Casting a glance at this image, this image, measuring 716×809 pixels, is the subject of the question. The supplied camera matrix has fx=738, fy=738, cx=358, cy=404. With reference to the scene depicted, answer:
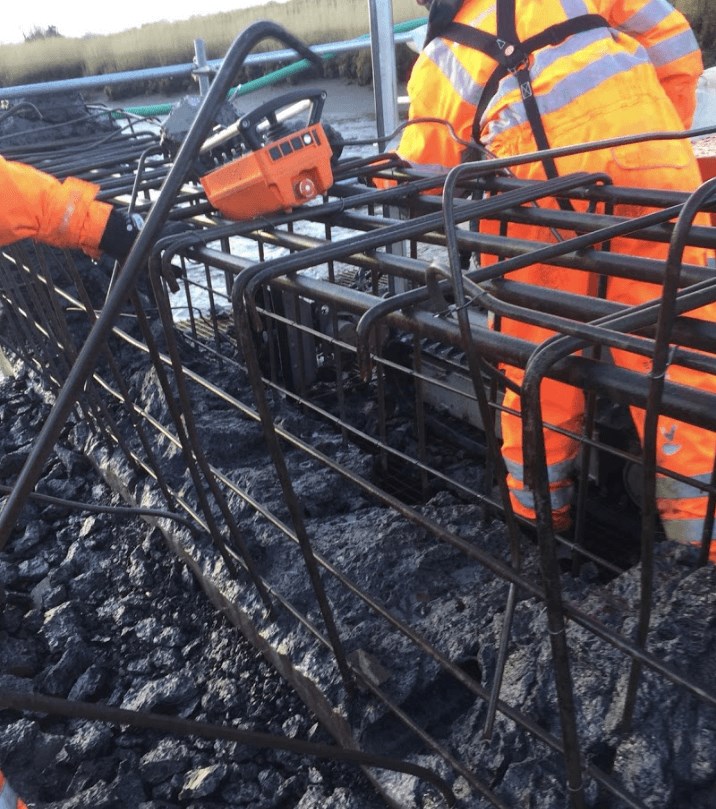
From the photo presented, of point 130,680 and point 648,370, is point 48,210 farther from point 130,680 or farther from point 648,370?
point 648,370

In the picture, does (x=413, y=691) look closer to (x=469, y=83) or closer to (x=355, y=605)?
(x=355, y=605)

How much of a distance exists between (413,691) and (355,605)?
0.31 metres

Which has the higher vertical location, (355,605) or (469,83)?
(469,83)

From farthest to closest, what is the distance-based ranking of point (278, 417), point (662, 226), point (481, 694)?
point (278, 417) < point (662, 226) < point (481, 694)

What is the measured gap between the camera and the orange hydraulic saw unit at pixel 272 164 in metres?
1.79

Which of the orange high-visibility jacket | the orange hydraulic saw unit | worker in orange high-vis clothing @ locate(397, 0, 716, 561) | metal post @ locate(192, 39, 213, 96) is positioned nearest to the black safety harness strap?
worker in orange high-vis clothing @ locate(397, 0, 716, 561)

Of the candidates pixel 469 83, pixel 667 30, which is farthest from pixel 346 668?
pixel 667 30

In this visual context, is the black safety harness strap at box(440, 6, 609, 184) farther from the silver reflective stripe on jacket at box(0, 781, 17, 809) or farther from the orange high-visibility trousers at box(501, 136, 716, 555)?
the silver reflective stripe on jacket at box(0, 781, 17, 809)

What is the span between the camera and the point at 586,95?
7.47 ft

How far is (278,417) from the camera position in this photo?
284 centimetres

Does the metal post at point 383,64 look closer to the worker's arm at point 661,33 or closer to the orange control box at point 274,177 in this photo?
the worker's arm at point 661,33

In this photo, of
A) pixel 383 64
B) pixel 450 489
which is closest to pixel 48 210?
pixel 450 489

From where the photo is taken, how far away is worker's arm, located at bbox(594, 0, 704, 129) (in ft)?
7.80

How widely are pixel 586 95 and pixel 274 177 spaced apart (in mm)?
1108
